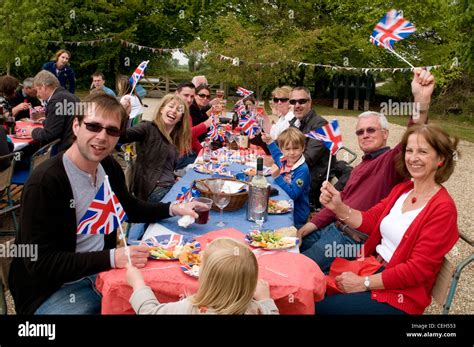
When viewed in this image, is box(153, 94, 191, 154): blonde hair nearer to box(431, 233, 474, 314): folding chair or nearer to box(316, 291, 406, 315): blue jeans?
box(316, 291, 406, 315): blue jeans

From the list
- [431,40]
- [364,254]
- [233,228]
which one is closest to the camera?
[233,228]

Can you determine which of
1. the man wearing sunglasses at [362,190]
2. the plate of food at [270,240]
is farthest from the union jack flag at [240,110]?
the plate of food at [270,240]

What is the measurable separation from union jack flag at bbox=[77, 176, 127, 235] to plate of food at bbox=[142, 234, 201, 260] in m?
0.31

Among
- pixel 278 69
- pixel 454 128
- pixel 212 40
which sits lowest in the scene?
pixel 454 128

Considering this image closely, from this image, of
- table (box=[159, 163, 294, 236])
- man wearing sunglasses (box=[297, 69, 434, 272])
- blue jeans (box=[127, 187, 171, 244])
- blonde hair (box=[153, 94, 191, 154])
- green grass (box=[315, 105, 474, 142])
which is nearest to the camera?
table (box=[159, 163, 294, 236])

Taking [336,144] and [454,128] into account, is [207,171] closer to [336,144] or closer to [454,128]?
[336,144]

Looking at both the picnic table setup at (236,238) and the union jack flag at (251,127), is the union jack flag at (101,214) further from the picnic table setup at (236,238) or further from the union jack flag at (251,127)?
the union jack flag at (251,127)

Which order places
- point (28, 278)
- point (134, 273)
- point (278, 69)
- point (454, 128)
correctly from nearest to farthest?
point (134, 273) < point (28, 278) < point (454, 128) < point (278, 69)

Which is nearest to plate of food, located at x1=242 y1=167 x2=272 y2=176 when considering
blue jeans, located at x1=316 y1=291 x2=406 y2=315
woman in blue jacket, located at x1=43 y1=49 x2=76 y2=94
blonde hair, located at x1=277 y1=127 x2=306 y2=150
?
blonde hair, located at x1=277 y1=127 x2=306 y2=150

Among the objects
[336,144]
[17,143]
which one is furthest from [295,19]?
[336,144]

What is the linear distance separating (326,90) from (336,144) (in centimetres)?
2934

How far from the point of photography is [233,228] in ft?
10.5

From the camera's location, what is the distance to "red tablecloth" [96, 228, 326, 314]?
2418 millimetres

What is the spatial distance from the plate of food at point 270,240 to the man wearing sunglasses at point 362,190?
90 centimetres
